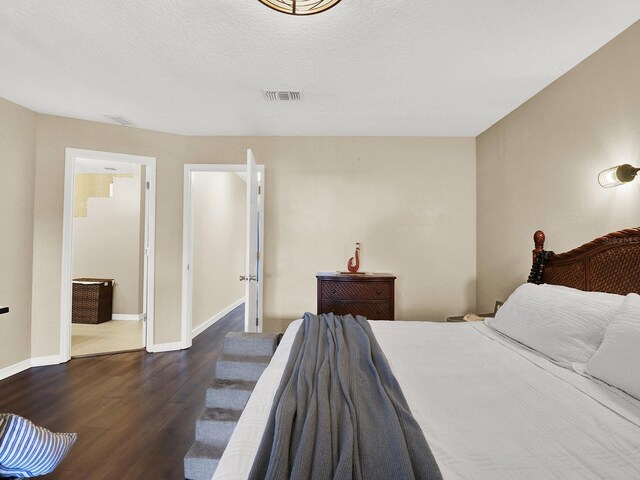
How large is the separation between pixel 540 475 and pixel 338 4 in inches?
81.2

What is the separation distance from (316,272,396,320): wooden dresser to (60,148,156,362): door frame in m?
1.94

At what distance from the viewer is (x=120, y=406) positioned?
2275 mm

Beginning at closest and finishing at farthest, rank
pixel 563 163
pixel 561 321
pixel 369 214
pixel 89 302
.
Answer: pixel 561 321 < pixel 563 163 < pixel 369 214 < pixel 89 302

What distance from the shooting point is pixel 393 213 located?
361 cm

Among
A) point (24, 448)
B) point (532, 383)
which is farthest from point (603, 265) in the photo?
point (24, 448)

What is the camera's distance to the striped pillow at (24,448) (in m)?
1.12

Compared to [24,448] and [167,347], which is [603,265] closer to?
[24,448]

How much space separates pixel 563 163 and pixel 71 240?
454 centimetres

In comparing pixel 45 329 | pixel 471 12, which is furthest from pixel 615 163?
pixel 45 329

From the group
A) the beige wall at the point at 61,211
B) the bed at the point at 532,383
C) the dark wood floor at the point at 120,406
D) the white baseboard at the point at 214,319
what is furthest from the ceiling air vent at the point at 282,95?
the white baseboard at the point at 214,319

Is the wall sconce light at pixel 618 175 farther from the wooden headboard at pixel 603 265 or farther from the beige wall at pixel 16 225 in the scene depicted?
the beige wall at pixel 16 225

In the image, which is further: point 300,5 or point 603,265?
point 603,265

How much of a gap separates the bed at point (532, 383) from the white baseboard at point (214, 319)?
2.60 metres

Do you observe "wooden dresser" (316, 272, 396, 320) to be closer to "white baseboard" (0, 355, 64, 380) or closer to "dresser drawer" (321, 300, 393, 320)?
"dresser drawer" (321, 300, 393, 320)
